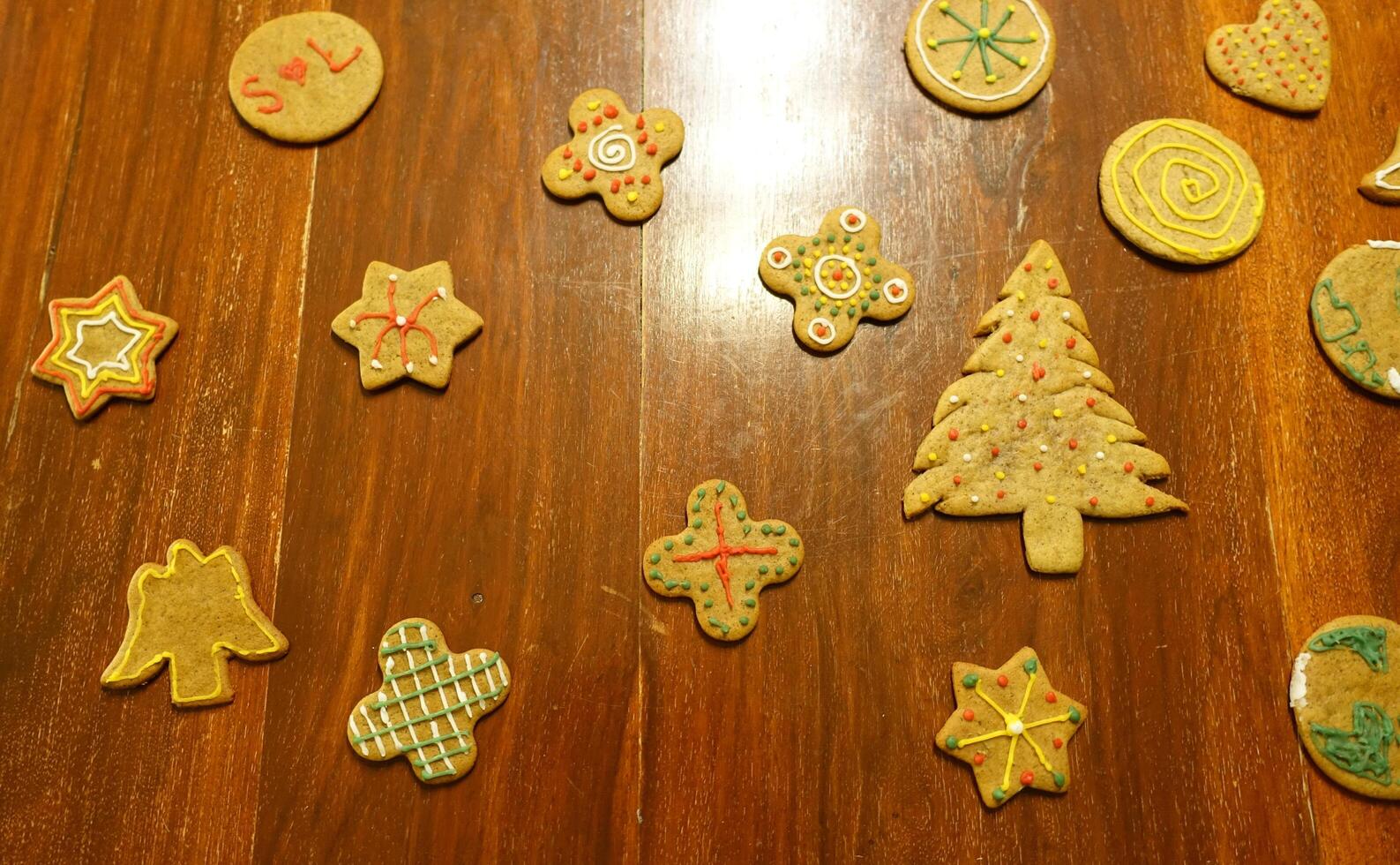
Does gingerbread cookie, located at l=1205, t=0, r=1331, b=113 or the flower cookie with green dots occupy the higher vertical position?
gingerbread cookie, located at l=1205, t=0, r=1331, b=113

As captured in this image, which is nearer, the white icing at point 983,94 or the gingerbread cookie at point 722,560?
the gingerbread cookie at point 722,560

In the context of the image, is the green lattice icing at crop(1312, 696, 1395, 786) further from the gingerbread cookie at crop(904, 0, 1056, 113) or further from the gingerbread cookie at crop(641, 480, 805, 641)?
the gingerbread cookie at crop(904, 0, 1056, 113)

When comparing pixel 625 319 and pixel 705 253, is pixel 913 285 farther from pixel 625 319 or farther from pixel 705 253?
pixel 625 319

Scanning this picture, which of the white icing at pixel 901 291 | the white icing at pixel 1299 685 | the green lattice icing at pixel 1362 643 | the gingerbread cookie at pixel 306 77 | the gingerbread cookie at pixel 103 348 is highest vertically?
the gingerbread cookie at pixel 306 77

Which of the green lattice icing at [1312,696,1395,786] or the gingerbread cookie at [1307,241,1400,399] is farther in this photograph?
the gingerbread cookie at [1307,241,1400,399]

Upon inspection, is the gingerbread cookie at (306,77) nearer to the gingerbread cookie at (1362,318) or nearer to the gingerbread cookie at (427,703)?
the gingerbread cookie at (427,703)

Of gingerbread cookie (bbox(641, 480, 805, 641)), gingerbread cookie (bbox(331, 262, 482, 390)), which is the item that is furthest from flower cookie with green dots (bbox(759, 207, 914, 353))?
gingerbread cookie (bbox(331, 262, 482, 390))

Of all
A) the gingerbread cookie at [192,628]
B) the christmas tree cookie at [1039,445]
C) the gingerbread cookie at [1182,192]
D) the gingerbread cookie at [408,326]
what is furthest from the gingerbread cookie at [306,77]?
the gingerbread cookie at [1182,192]
